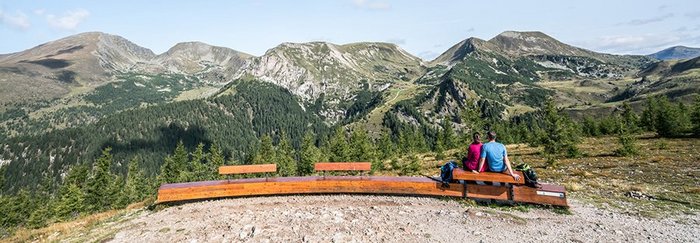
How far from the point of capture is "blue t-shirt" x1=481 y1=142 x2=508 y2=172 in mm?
15758

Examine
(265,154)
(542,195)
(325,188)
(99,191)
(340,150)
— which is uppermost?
(542,195)

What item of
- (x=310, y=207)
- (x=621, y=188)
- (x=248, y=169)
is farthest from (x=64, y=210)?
(x=621, y=188)

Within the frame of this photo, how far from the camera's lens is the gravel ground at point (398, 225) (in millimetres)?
11641

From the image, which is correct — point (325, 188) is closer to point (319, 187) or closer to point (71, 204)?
point (319, 187)

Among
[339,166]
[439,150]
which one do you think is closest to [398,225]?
[339,166]

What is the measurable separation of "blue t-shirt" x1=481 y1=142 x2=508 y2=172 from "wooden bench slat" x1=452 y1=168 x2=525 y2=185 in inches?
15.6

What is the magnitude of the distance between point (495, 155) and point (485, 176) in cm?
103

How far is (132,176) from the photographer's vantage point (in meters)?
90.4

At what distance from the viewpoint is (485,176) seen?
15781 millimetres

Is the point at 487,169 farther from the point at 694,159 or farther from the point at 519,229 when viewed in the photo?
the point at 694,159

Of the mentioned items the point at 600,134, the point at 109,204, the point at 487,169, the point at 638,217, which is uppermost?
the point at 487,169

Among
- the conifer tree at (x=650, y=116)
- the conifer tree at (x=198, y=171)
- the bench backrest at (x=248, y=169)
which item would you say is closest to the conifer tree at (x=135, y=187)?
the conifer tree at (x=198, y=171)

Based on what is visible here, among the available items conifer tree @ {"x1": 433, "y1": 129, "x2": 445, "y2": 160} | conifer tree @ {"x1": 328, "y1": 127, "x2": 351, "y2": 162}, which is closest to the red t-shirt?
conifer tree @ {"x1": 433, "y1": 129, "x2": 445, "y2": 160}

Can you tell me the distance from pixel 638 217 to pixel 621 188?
7.19 meters
